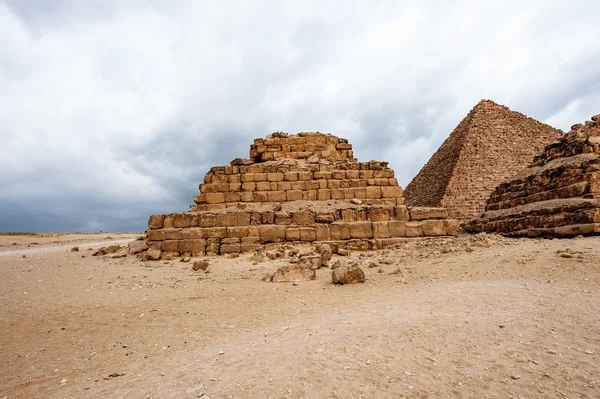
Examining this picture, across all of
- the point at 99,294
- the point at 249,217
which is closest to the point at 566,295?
the point at 99,294

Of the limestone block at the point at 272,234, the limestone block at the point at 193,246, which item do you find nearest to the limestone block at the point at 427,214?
the limestone block at the point at 272,234

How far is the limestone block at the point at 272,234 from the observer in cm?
953

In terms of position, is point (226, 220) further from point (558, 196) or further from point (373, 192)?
point (558, 196)

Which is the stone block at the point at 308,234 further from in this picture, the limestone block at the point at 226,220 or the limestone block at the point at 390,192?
the limestone block at the point at 390,192

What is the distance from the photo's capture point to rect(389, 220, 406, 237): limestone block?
941 cm

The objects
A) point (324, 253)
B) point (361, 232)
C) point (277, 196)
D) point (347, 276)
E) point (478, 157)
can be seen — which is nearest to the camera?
point (347, 276)

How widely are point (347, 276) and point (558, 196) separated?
8907 millimetres

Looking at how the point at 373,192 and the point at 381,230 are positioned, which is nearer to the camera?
the point at 381,230

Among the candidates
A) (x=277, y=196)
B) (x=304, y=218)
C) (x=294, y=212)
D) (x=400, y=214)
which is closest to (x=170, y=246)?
(x=277, y=196)

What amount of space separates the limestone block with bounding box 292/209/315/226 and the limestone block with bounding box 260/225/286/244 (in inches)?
18.0

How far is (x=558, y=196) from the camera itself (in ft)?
33.0

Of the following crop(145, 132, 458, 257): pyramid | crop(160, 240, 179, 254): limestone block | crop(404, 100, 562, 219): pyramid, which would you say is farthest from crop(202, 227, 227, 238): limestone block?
crop(404, 100, 562, 219): pyramid

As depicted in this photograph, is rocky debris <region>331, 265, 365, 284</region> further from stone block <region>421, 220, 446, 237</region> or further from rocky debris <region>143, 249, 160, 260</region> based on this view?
rocky debris <region>143, 249, 160, 260</region>

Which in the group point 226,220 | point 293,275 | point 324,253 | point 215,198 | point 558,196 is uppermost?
point 215,198
